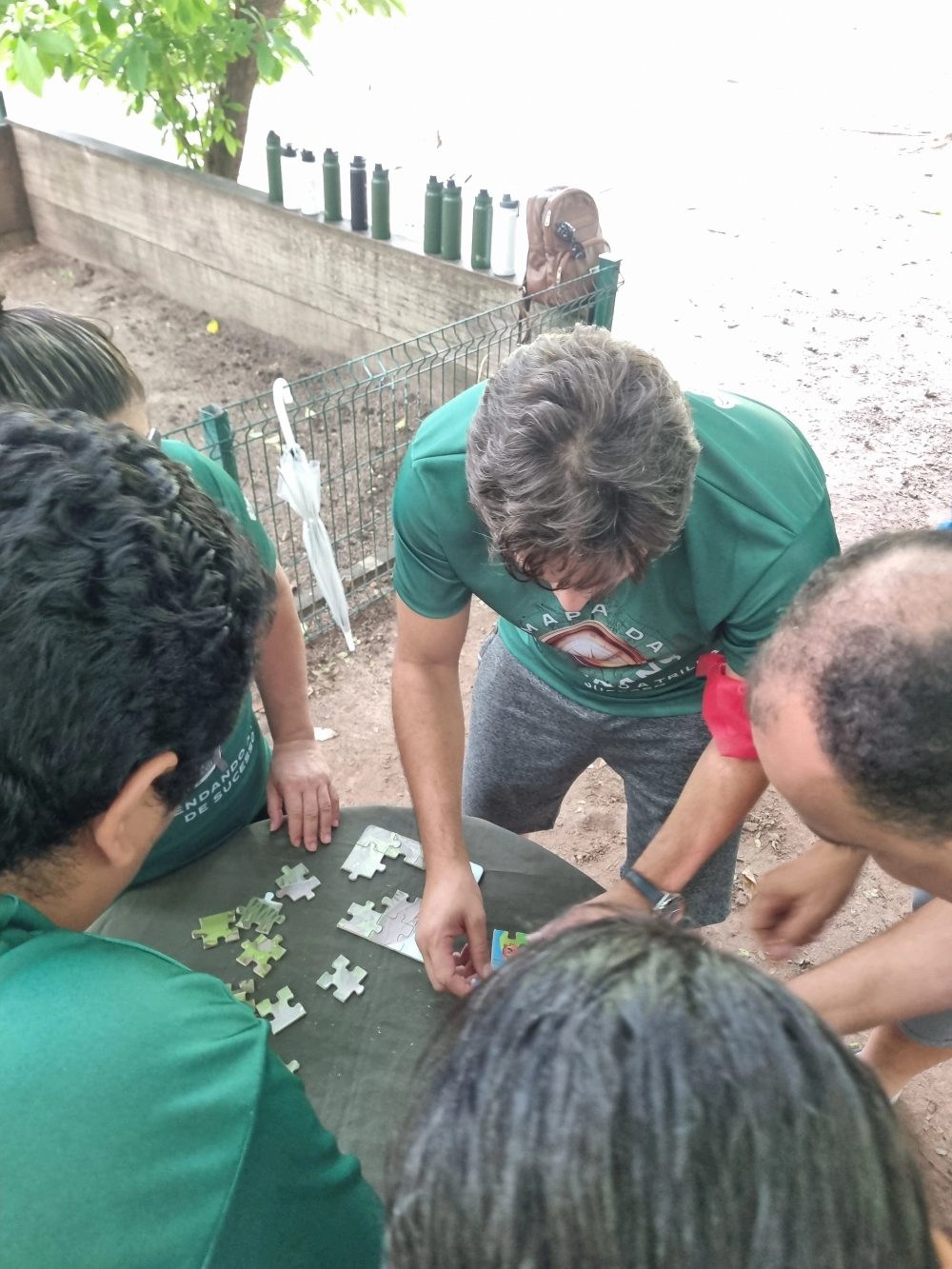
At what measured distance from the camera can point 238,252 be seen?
7309 millimetres

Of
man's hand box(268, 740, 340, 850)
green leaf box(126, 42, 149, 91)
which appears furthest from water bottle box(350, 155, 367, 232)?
man's hand box(268, 740, 340, 850)

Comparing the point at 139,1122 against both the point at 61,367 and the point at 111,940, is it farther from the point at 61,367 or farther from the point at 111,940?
the point at 61,367

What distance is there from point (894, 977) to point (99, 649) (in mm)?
1749

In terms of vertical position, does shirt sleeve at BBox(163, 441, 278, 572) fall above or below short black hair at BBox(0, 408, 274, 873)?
below

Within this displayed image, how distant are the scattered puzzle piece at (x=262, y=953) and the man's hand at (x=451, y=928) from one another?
308 millimetres

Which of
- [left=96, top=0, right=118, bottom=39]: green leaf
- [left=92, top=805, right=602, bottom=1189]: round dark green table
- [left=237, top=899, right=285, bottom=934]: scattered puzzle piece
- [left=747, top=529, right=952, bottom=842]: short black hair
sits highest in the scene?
[left=96, top=0, right=118, bottom=39]: green leaf

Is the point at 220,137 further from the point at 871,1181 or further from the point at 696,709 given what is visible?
the point at 871,1181

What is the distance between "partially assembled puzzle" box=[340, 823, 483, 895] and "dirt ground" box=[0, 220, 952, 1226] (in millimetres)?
1730

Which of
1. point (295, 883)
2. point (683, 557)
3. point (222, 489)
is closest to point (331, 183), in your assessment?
point (222, 489)

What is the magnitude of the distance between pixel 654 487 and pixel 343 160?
9651mm

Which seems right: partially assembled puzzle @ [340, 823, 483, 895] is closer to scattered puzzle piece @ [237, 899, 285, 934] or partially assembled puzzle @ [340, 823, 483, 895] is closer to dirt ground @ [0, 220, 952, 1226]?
scattered puzzle piece @ [237, 899, 285, 934]

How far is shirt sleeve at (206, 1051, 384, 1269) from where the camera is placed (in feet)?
3.19

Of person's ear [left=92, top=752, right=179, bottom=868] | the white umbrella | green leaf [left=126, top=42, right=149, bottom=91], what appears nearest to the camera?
person's ear [left=92, top=752, right=179, bottom=868]

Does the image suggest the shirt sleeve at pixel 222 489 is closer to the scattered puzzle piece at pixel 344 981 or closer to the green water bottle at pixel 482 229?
the scattered puzzle piece at pixel 344 981
